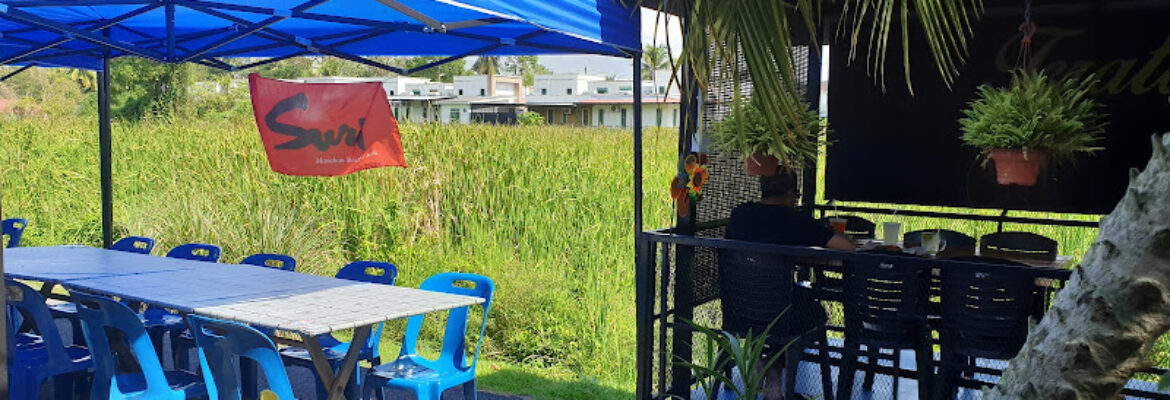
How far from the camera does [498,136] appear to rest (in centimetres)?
881

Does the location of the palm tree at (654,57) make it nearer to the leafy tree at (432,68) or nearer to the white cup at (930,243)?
the white cup at (930,243)

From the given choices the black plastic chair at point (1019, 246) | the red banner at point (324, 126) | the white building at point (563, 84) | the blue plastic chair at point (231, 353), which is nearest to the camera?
the blue plastic chair at point (231, 353)

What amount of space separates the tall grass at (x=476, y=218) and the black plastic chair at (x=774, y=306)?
150 cm

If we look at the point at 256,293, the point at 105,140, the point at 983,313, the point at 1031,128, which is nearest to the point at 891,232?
the point at 1031,128

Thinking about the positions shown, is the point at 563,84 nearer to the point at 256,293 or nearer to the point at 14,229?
the point at 14,229

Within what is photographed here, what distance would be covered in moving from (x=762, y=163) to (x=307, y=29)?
2.96m

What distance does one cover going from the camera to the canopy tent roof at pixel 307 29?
459 cm

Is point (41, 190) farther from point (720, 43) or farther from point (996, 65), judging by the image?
point (720, 43)

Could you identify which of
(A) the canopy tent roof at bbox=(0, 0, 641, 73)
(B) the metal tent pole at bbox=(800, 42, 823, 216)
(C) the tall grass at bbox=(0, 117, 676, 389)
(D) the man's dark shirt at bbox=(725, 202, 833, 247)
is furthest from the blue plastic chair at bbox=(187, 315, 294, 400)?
(B) the metal tent pole at bbox=(800, 42, 823, 216)

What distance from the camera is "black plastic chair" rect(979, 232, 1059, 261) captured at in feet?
15.9

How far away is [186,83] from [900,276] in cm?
3193

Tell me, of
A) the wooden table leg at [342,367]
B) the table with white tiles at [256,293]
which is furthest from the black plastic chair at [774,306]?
the wooden table leg at [342,367]

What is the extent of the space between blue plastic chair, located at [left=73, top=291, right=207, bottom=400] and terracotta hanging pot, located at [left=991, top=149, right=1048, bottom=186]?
3624 millimetres

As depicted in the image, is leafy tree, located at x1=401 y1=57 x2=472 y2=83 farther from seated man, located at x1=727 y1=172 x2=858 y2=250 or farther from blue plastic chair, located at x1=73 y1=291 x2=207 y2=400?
blue plastic chair, located at x1=73 y1=291 x2=207 y2=400
